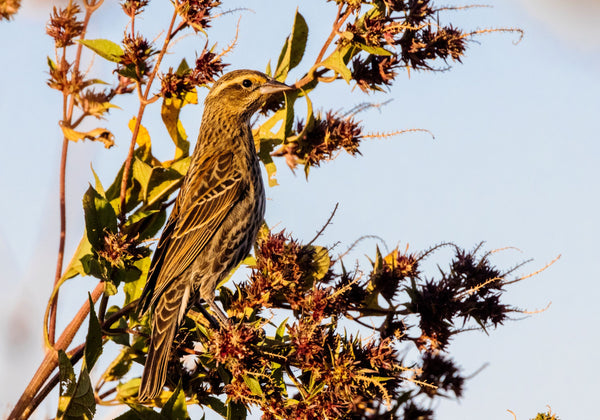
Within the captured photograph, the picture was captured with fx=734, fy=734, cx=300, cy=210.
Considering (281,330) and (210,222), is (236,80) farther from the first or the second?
(281,330)

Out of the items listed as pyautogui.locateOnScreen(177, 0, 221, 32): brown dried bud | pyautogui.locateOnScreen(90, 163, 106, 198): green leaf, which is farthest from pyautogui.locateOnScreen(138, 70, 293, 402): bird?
pyautogui.locateOnScreen(177, 0, 221, 32): brown dried bud

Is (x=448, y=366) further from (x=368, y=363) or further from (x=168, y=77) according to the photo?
(x=168, y=77)

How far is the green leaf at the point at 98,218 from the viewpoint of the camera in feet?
13.5

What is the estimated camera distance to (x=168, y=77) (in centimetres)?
418

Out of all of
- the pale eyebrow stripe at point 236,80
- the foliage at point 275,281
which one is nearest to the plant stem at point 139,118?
the foliage at point 275,281

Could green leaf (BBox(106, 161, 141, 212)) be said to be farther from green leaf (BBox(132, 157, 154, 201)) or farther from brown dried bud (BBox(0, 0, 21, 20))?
brown dried bud (BBox(0, 0, 21, 20))

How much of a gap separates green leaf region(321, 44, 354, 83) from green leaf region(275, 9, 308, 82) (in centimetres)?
40

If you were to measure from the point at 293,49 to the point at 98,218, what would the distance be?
177 centimetres

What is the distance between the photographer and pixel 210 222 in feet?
18.5

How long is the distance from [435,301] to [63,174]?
2.22 metres

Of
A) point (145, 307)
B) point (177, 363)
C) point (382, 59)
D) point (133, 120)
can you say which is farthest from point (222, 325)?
point (382, 59)

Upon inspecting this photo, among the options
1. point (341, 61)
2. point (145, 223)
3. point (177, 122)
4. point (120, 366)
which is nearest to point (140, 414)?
point (120, 366)

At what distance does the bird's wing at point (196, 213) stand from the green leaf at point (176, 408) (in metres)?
1.07

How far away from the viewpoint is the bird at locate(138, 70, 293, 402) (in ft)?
15.8
